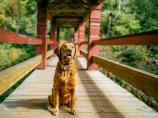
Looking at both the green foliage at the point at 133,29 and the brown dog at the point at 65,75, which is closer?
the brown dog at the point at 65,75

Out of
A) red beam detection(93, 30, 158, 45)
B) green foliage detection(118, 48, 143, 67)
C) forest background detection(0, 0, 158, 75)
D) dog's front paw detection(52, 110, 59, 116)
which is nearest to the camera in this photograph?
red beam detection(93, 30, 158, 45)

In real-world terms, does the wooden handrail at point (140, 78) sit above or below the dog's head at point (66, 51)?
below

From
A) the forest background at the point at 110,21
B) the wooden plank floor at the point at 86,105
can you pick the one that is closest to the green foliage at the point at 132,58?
the forest background at the point at 110,21

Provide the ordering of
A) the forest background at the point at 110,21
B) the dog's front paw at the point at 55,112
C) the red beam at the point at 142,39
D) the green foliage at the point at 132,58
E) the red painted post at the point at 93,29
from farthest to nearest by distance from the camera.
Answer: the forest background at the point at 110,21, the green foliage at the point at 132,58, the red painted post at the point at 93,29, the dog's front paw at the point at 55,112, the red beam at the point at 142,39

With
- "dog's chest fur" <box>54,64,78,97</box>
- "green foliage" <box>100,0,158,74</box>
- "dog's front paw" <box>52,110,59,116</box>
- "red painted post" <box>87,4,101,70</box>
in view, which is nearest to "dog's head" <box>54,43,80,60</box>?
"dog's chest fur" <box>54,64,78,97</box>

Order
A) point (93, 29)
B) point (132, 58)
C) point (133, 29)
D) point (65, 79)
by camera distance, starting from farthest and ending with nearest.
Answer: point (133, 29) → point (132, 58) → point (93, 29) → point (65, 79)

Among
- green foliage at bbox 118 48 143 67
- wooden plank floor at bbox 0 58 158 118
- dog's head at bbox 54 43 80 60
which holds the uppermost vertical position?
dog's head at bbox 54 43 80 60

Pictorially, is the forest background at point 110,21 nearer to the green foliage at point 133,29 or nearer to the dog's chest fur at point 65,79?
the green foliage at point 133,29

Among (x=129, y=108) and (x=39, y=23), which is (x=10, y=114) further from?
(x=39, y=23)

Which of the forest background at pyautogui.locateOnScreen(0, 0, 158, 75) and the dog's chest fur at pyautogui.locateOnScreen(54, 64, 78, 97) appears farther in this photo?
the forest background at pyautogui.locateOnScreen(0, 0, 158, 75)

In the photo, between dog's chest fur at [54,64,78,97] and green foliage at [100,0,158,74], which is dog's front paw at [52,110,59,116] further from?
green foliage at [100,0,158,74]

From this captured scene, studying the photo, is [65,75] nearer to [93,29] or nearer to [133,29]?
[93,29]

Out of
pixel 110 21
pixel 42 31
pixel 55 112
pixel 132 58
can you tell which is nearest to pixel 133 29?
pixel 110 21

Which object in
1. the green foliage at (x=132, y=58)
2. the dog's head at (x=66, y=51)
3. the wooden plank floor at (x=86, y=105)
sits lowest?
the wooden plank floor at (x=86, y=105)
